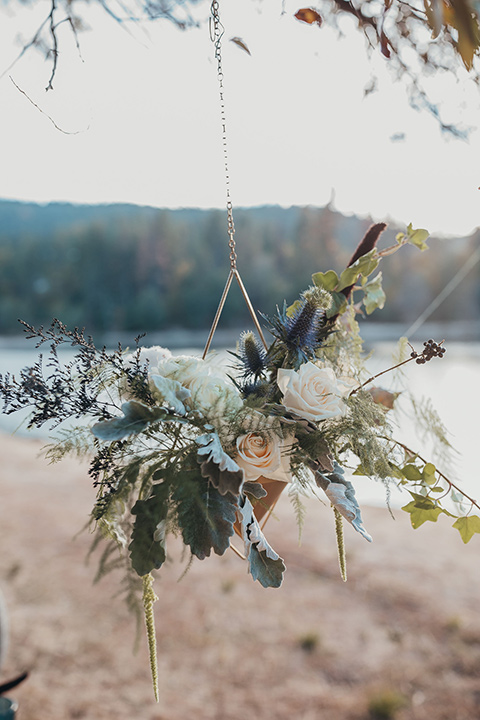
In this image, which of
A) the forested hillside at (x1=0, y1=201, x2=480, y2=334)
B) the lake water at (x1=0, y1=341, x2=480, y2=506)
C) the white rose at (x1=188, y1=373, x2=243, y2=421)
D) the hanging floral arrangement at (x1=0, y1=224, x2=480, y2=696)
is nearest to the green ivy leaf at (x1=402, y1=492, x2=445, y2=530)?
the hanging floral arrangement at (x1=0, y1=224, x2=480, y2=696)

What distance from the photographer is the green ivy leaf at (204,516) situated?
0.61 metres

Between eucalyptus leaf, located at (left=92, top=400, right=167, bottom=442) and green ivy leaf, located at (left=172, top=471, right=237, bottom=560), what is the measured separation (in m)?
0.08

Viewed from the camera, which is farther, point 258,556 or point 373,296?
point 373,296

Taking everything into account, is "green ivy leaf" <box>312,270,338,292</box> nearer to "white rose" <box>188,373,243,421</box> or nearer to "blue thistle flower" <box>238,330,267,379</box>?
"blue thistle flower" <box>238,330,267,379</box>

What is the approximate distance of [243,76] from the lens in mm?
1614

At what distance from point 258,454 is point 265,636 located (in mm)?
3493

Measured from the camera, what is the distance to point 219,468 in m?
0.63

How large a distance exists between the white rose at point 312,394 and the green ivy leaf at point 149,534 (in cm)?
20

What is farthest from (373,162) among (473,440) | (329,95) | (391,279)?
(391,279)

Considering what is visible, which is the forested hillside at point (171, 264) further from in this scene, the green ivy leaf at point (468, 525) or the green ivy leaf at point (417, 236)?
the green ivy leaf at point (468, 525)

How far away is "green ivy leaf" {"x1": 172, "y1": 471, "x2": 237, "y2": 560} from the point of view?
0.61 m

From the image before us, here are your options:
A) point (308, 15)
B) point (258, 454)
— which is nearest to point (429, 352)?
point (258, 454)

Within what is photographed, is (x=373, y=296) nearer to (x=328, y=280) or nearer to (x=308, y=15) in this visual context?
(x=328, y=280)

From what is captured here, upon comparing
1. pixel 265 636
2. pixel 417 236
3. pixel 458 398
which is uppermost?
pixel 417 236
